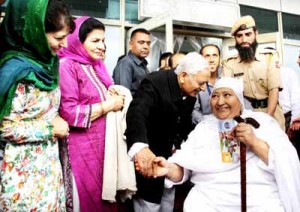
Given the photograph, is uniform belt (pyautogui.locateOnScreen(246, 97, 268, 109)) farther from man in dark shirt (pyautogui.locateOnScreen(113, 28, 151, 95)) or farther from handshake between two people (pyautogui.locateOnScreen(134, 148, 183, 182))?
handshake between two people (pyautogui.locateOnScreen(134, 148, 183, 182))

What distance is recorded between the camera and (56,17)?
183cm

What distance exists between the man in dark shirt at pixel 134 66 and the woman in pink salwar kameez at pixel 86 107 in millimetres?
1166

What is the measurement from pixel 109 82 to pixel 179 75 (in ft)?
1.54

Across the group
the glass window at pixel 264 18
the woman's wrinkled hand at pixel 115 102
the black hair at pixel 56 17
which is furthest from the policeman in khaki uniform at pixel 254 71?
the glass window at pixel 264 18

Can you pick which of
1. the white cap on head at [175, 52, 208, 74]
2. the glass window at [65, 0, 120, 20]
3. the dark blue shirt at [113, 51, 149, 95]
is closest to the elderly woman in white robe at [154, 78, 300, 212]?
the white cap on head at [175, 52, 208, 74]

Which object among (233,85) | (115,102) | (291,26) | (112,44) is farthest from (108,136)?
(291,26)

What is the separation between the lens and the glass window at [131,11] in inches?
242

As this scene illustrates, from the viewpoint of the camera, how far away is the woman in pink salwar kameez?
7.01 feet

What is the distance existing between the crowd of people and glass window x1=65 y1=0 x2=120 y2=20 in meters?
3.51

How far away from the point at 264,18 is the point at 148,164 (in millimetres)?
A: 6396

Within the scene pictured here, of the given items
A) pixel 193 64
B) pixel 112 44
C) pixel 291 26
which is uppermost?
pixel 291 26

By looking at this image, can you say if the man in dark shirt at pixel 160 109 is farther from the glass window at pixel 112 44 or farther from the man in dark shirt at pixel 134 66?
the glass window at pixel 112 44

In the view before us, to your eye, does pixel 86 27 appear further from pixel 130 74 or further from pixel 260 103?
pixel 260 103

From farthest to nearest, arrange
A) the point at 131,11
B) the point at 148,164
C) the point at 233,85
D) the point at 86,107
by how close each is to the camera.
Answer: the point at 131,11
the point at 233,85
the point at 86,107
the point at 148,164
